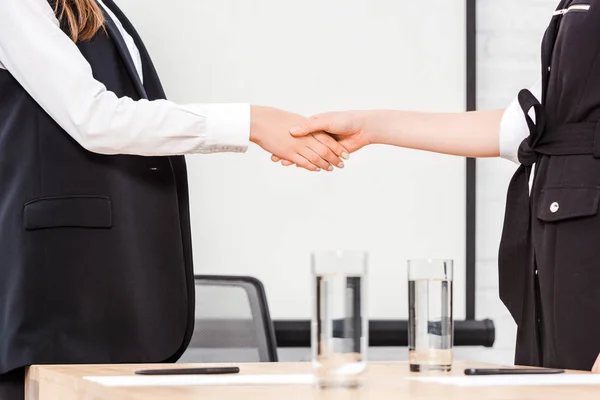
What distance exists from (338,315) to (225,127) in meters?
0.71

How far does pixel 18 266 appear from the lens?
134 cm

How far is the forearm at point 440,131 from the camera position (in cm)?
167

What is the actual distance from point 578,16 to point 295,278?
120 cm

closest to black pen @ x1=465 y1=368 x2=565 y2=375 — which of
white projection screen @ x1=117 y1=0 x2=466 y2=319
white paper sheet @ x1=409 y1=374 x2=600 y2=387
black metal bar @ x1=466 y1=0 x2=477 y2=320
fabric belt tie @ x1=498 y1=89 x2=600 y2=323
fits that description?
white paper sheet @ x1=409 y1=374 x2=600 y2=387

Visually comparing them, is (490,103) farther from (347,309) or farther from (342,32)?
(347,309)

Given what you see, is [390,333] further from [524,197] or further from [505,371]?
[505,371]

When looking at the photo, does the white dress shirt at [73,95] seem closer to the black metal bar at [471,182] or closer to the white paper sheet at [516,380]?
the white paper sheet at [516,380]

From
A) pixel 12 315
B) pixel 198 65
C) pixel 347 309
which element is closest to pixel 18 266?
pixel 12 315

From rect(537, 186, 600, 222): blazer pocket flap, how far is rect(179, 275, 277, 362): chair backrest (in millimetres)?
807

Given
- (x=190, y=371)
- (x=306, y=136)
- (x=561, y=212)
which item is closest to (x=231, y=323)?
(x=306, y=136)

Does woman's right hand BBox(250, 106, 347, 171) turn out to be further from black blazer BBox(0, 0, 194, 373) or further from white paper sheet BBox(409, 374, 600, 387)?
white paper sheet BBox(409, 374, 600, 387)

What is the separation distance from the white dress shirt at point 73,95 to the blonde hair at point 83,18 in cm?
2

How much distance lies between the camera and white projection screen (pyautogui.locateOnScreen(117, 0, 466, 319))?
237cm

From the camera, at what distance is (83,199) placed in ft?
4.48
